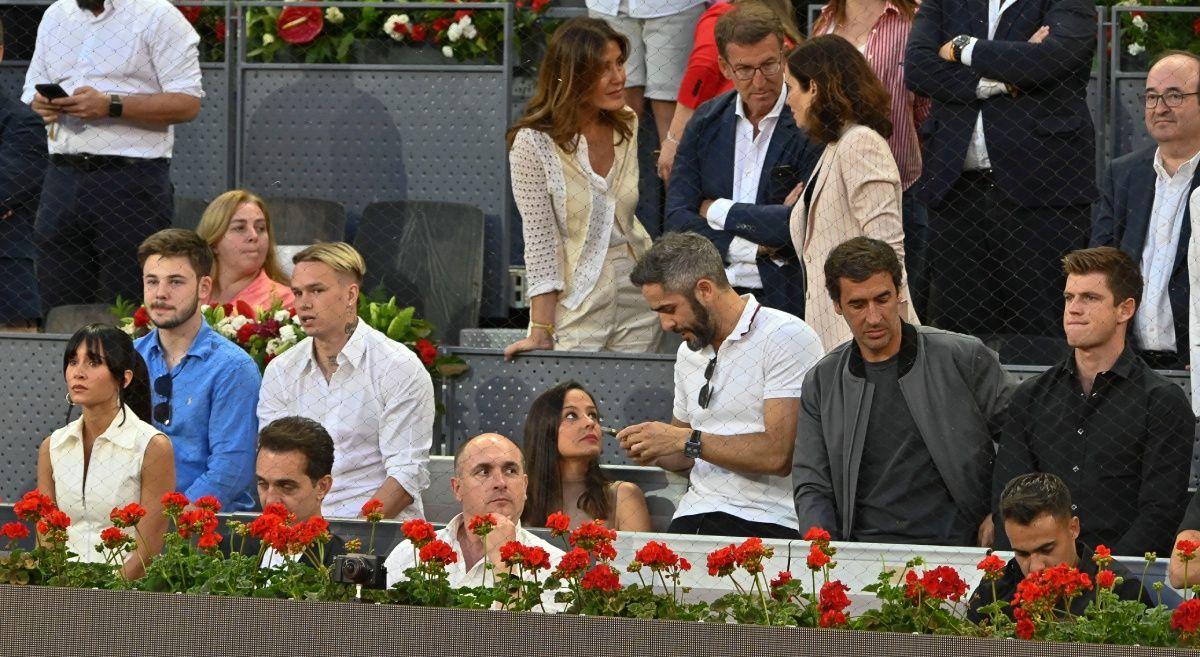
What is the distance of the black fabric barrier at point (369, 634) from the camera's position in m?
3.74

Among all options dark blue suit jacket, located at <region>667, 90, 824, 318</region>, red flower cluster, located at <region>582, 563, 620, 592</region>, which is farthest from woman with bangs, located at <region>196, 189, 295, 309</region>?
red flower cluster, located at <region>582, 563, 620, 592</region>

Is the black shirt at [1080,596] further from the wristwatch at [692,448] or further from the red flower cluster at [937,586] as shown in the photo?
the wristwatch at [692,448]

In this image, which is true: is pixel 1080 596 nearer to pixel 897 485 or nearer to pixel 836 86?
pixel 897 485

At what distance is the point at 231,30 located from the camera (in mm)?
7945

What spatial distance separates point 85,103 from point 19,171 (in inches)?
14.6

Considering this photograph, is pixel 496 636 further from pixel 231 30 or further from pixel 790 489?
pixel 231 30

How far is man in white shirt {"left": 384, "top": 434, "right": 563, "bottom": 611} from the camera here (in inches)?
183

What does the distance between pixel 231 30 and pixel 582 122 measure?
224 centimetres

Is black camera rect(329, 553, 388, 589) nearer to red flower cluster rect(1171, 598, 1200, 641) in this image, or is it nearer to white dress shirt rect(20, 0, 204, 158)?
red flower cluster rect(1171, 598, 1200, 641)

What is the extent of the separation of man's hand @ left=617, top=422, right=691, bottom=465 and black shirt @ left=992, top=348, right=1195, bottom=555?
92 centimetres

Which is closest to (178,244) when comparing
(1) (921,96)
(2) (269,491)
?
(2) (269,491)

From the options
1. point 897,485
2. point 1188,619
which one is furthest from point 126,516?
point 1188,619

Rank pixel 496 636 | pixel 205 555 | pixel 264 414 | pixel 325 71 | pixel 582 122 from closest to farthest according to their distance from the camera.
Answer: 1. pixel 496 636
2. pixel 205 555
3. pixel 264 414
4. pixel 582 122
5. pixel 325 71

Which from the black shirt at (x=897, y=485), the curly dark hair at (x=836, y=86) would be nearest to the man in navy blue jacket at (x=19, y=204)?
the curly dark hair at (x=836, y=86)
